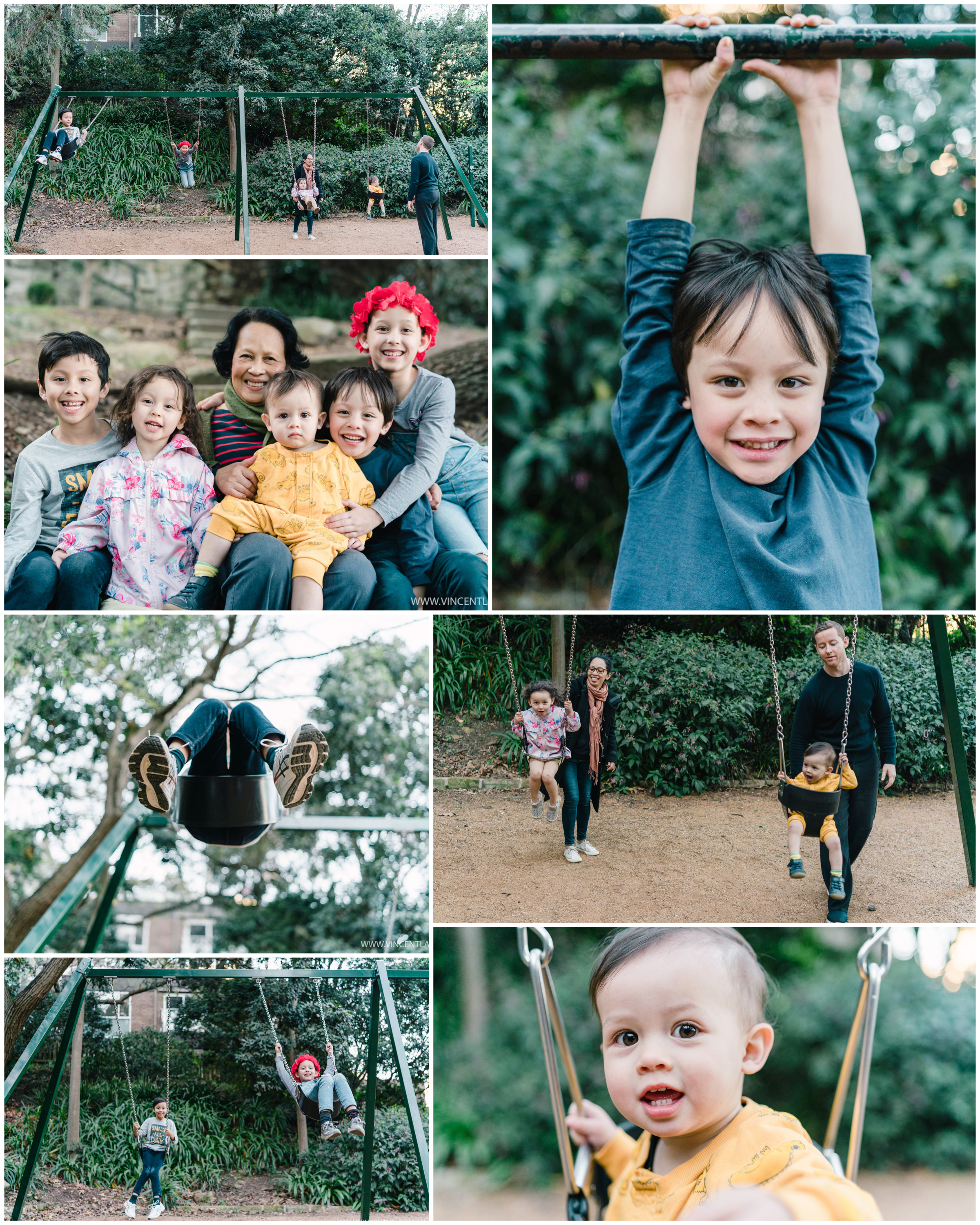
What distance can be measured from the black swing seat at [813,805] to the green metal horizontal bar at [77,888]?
2.24 metres

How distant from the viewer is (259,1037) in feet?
9.82

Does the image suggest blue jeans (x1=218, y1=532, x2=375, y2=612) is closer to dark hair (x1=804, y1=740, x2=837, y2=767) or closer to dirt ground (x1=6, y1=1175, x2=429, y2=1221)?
dark hair (x1=804, y1=740, x2=837, y2=767)

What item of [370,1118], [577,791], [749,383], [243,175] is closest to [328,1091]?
[370,1118]

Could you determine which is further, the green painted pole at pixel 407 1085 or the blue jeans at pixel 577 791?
the green painted pole at pixel 407 1085

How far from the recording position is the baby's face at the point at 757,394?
7.91 feet

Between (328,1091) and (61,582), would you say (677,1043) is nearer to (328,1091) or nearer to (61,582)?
(328,1091)

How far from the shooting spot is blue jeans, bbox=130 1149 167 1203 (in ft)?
9.28

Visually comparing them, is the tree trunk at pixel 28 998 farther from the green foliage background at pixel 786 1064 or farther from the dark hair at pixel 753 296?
the dark hair at pixel 753 296

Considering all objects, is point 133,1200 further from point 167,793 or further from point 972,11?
point 972,11

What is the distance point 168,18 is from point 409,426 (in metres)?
1.41

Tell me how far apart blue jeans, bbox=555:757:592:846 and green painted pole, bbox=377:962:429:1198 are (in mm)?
796

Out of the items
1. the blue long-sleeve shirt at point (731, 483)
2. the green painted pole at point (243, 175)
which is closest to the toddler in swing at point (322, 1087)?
the blue long-sleeve shirt at point (731, 483)

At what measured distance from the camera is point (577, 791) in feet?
8.54

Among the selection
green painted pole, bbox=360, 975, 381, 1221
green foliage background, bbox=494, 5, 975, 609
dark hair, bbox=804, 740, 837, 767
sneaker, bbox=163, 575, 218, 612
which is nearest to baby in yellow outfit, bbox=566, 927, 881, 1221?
dark hair, bbox=804, 740, 837, 767
